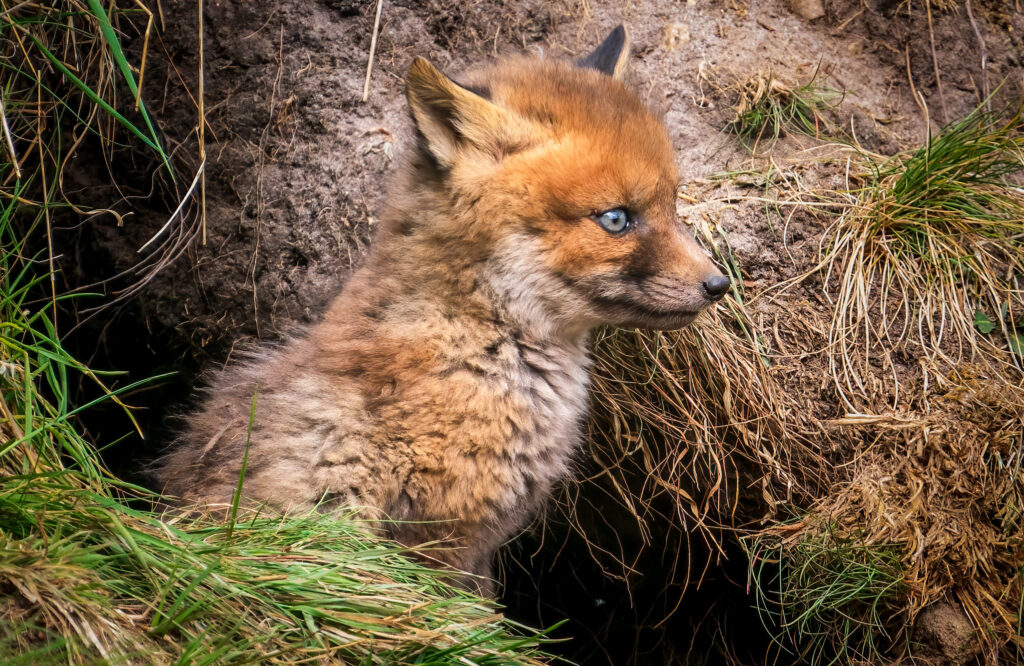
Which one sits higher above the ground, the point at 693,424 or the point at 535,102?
the point at 535,102

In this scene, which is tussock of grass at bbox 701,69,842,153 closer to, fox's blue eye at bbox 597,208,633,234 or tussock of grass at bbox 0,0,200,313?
fox's blue eye at bbox 597,208,633,234

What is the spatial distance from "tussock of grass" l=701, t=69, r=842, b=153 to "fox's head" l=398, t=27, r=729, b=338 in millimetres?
1695

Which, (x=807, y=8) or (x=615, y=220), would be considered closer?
(x=615, y=220)

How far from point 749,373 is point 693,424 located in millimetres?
357

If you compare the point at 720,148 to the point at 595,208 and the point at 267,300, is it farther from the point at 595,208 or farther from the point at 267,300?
the point at 267,300

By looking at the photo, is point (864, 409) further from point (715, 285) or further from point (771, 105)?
point (771, 105)

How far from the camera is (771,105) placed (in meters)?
4.33

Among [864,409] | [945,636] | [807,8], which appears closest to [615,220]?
[864,409]

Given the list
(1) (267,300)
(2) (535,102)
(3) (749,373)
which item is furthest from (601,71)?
(1) (267,300)

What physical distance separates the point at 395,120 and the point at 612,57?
5.17ft

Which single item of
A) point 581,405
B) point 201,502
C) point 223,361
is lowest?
point 223,361

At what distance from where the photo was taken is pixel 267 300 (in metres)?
4.38

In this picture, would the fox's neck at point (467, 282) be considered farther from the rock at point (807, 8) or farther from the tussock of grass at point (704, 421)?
the rock at point (807, 8)

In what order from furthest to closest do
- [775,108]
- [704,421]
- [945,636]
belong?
[775,108] < [704,421] < [945,636]
